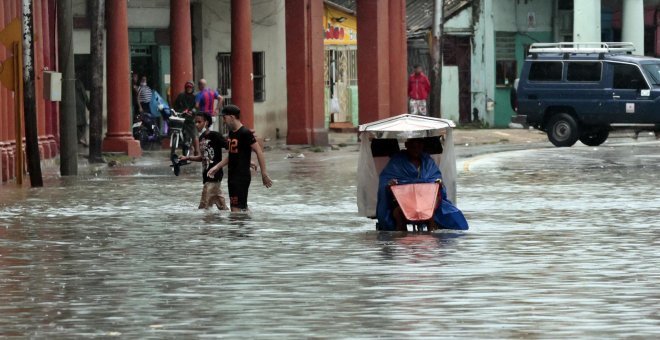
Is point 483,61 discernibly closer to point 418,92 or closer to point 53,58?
point 418,92

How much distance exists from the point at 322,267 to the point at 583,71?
91.9ft

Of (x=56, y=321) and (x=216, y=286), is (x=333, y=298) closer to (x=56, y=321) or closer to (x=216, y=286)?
(x=216, y=286)

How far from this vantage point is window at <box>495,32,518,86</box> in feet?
203

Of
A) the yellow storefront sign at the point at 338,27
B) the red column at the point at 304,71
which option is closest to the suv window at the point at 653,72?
the red column at the point at 304,71

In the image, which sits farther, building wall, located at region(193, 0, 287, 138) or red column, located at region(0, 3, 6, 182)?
building wall, located at region(193, 0, 287, 138)

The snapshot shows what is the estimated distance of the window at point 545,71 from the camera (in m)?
43.6

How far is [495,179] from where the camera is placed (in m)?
30.7

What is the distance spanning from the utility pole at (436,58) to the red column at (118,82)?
15.1 meters

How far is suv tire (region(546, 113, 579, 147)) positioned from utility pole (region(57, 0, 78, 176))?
1373 centimetres

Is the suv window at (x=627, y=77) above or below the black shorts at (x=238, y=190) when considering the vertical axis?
above

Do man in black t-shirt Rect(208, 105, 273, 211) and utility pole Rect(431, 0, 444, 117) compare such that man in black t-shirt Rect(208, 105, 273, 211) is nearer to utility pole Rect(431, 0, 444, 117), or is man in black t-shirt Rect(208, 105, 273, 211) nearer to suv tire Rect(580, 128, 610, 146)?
suv tire Rect(580, 128, 610, 146)

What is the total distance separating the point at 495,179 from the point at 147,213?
873cm

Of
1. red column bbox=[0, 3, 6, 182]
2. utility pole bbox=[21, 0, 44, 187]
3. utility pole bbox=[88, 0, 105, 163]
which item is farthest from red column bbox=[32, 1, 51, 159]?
utility pole bbox=[21, 0, 44, 187]

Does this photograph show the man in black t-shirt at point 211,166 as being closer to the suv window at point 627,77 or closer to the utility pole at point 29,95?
the utility pole at point 29,95
